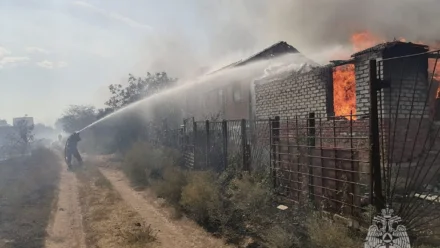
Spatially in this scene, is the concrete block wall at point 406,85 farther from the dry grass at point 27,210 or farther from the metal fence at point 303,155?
the dry grass at point 27,210

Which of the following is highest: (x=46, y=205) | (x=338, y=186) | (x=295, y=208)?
(x=338, y=186)

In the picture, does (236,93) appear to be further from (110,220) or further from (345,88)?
(110,220)

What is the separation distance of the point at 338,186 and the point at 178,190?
4.46m

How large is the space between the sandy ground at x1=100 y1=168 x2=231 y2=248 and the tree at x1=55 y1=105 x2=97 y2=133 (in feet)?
117

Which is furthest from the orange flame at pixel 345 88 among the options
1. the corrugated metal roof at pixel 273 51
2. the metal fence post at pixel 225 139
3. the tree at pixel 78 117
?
the tree at pixel 78 117

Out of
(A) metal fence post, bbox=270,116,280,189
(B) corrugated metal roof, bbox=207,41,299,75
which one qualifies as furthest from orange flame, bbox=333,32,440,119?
(B) corrugated metal roof, bbox=207,41,299,75

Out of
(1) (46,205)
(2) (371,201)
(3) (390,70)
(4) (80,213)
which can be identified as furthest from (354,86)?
(1) (46,205)

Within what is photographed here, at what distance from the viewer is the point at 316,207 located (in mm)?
6402

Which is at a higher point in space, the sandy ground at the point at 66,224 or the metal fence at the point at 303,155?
the metal fence at the point at 303,155

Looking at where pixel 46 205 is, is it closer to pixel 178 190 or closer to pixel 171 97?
pixel 178 190

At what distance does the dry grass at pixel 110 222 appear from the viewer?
247 inches

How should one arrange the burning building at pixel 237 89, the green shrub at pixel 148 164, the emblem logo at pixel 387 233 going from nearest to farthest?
the emblem logo at pixel 387 233 → the green shrub at pixel 148 164 → the burning building at pixel 237 89

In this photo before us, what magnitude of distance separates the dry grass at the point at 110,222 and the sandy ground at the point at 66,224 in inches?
6.4

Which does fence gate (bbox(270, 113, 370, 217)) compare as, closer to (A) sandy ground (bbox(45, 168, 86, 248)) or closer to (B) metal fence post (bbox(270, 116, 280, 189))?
(B) metal fence post (bbox(270, 116, 280, 189))
